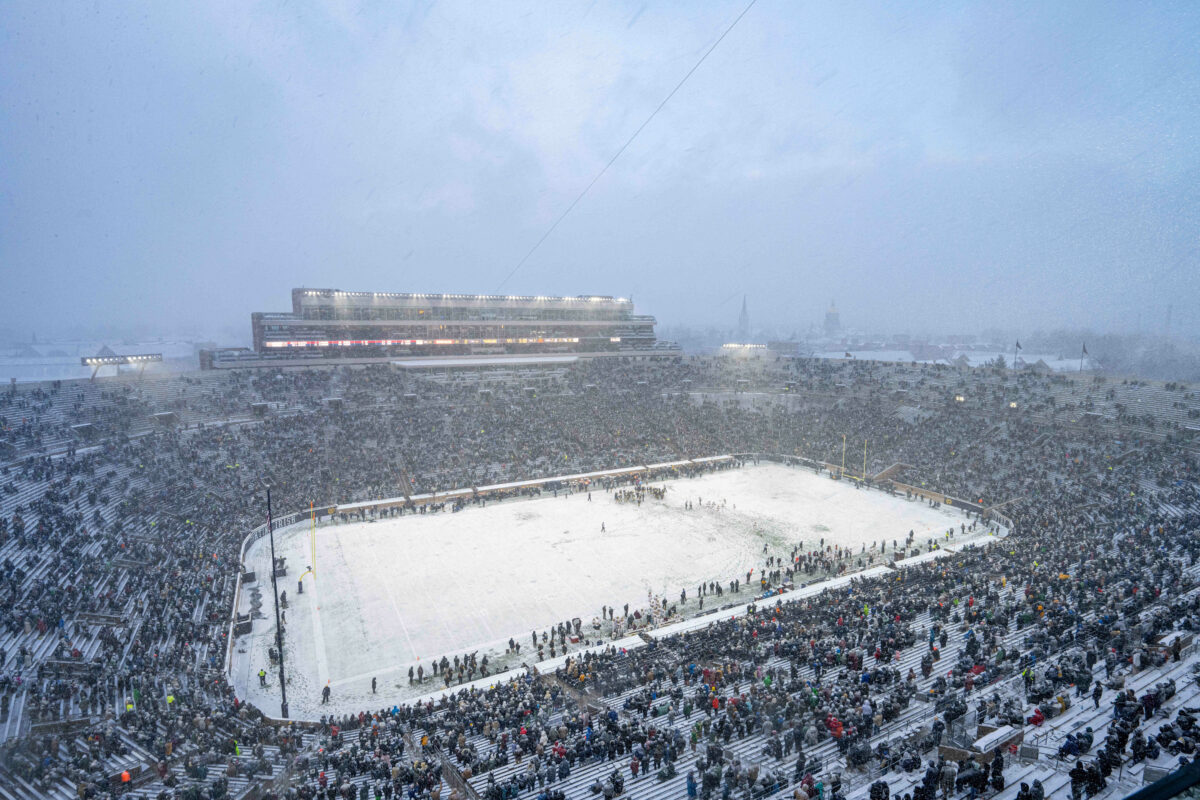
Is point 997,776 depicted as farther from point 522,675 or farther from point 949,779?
point 522,675

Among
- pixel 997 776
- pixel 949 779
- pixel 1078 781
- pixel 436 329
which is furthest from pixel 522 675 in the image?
pixel 436 329

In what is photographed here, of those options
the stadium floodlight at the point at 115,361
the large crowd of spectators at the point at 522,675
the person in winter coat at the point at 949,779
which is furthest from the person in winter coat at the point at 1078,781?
the stadium floodlight at the point at 115,361

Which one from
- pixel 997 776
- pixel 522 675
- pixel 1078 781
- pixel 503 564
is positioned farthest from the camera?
pixel 503 564

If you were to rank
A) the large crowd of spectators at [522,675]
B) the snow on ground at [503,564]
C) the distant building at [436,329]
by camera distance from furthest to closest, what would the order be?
1. the distant building at [436,329]
2. the snow on ground at [503,564]
3. the large crowd of spectators at [522,675]

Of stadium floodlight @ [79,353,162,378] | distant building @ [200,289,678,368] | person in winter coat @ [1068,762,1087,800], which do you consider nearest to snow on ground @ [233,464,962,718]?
person in winter coat @ [1068,762,1087,800]

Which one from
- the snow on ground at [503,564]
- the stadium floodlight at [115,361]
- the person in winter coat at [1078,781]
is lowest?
the snow on ground at [503,564]

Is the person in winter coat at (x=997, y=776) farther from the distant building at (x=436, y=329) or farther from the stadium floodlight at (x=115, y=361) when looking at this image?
the distant building at (x=436, y=329)

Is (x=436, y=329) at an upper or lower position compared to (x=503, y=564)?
upper

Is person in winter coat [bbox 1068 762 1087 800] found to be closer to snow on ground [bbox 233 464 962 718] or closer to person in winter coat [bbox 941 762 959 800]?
person in winter coat [bbox 941 762 959 800]

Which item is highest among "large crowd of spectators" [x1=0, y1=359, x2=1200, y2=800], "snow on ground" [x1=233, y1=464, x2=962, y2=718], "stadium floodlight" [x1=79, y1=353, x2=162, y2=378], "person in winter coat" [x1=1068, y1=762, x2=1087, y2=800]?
Result: "stadium floodlight" [x1=79, y1=353, x2=162, y2=378]
